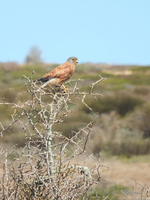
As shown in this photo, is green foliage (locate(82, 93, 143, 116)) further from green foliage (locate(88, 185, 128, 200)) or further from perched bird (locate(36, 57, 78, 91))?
perched bird (locate(36, 57, 78, 91))

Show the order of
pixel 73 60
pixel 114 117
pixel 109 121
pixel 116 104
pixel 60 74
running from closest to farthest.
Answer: pixel 60 74 → pixel 73 60 → pixel 109 121 → pixel 114 117 → pixel 116 104

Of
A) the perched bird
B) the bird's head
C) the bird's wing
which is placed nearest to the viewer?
the perched bird

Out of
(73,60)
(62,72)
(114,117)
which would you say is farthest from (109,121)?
(62,72)

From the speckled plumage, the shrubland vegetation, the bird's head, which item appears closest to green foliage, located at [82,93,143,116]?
the shrubland vegetation

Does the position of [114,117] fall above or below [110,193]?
above

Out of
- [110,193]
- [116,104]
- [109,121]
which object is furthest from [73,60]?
[116,104]

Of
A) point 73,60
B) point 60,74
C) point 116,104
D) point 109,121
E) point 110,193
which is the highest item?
point 73,60

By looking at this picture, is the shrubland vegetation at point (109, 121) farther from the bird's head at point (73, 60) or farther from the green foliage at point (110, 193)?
the bird's head at point (73, 60)

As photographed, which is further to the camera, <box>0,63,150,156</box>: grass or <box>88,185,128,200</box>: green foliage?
<box>0,63,150,156</box>: grass

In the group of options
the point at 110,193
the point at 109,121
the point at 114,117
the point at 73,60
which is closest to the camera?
the point at 73,60

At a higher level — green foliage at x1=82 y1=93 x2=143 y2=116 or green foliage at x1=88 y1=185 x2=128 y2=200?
green foliage at x1=82 y1=93 x2=143 y2=116

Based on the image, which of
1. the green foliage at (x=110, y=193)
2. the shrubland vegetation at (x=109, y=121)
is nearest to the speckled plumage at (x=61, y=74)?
the green foliage at (x=110, y=193)

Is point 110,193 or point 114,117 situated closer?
point 110,193

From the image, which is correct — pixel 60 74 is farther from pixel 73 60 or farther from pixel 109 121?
pixel 109 121
